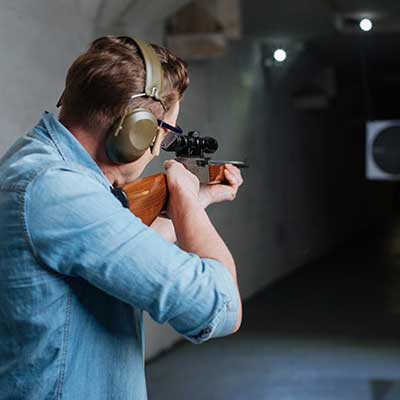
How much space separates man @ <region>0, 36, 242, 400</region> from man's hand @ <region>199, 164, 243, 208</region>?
0.27 metres

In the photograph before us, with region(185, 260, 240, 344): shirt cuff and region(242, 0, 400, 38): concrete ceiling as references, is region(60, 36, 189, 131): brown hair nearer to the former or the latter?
region(185, 260, 240, 344): shirt cuff

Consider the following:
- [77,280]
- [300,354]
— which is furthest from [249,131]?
[77,280]

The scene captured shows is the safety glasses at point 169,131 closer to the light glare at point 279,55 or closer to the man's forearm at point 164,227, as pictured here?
the man's forearm at point 164,227

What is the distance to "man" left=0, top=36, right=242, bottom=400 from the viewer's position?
795 mm

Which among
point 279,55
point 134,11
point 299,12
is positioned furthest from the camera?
point 279,55

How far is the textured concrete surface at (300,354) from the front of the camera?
3.14m

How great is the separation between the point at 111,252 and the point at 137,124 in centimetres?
18

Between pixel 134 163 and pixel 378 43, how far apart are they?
618cm

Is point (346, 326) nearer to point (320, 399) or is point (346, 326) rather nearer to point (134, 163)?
point (320, 399)

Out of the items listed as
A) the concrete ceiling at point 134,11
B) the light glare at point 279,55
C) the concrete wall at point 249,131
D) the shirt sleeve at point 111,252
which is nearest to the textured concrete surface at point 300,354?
the concrete wall at point 249,131

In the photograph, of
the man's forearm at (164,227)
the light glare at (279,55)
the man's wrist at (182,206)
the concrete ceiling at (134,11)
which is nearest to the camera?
the man's wrist at (182,206)

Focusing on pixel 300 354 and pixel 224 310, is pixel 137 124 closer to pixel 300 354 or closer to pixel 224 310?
pixel 224 310

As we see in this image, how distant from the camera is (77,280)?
85 centimetres

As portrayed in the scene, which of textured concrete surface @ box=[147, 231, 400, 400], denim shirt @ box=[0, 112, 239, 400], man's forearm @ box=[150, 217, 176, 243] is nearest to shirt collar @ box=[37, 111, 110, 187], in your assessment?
denim shirt @ box=[0, 112, 239, 400]
